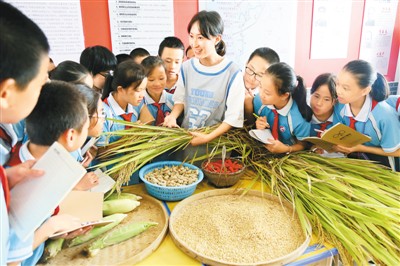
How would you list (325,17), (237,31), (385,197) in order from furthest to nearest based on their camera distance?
1. (325,17)
2. (237,31)
3. (385,197)

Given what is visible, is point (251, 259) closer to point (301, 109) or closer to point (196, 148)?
point (196, 148)

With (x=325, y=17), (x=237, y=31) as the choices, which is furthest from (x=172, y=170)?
(x=325, y=17)

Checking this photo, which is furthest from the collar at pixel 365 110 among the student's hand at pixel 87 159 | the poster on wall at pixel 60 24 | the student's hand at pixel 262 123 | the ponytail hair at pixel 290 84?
the poster on wall at pixel 60 24

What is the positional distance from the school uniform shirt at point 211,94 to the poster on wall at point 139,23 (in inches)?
58.2

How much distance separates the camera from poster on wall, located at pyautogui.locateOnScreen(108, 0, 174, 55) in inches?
121

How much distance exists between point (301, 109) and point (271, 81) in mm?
270

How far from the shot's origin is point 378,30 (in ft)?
14.9

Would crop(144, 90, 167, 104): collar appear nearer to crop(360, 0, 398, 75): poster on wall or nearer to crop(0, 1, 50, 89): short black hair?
crop(0, 1, 50, 89): short black hair

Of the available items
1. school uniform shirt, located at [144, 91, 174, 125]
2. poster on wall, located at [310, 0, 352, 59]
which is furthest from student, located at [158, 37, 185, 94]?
poster on wall, located at [310, 0, 352, 59]

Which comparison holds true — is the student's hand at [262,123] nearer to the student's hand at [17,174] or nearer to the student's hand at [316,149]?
the student's hand at [316,149]

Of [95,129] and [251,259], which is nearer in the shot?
[251,259]

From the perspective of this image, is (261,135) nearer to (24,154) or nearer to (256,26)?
(24,154)

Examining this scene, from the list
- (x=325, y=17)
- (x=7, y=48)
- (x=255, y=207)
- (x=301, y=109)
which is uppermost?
(x=325, y=17)

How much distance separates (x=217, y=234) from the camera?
46.7 inches
